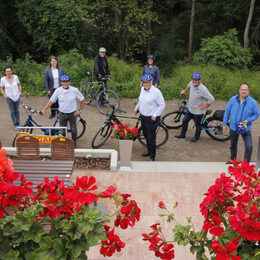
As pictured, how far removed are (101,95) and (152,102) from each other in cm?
389

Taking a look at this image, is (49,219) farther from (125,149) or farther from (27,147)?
(125,149)

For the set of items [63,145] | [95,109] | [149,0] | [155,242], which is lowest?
[95,109]

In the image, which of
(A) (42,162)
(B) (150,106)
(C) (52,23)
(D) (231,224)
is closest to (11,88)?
(B) (150,106)

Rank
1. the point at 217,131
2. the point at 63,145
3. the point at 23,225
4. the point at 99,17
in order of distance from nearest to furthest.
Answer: the point at 23,225 < the point at 63,145 < the point at 217,131 < the point at 99,17

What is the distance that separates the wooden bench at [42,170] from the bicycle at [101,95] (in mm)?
4909

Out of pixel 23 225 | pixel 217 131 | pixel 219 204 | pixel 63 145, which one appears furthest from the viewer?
pixel 217 131

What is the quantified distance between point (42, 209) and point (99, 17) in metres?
16.0

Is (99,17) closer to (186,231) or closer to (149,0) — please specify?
(149,0)

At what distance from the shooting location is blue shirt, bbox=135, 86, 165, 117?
21.1 feet

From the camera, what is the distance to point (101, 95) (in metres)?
10.2

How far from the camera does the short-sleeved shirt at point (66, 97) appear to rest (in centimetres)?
666

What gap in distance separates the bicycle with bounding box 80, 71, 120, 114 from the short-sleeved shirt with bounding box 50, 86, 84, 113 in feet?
9.58

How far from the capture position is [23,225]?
2.11 meters

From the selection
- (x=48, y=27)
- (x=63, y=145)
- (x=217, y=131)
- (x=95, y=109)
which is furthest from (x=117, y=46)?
(x=63, y=145)
